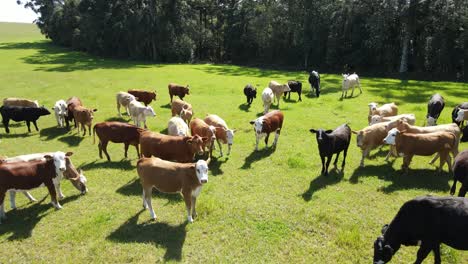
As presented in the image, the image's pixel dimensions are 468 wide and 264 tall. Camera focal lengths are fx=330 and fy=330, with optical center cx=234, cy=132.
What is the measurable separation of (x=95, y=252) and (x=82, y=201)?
2.65m

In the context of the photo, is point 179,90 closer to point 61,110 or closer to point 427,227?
point 61,110

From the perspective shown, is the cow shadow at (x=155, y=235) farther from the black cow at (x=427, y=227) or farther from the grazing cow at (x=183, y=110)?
the grazing cow at (x=183, y=110)

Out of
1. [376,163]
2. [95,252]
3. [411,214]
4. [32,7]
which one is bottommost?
[95,252]

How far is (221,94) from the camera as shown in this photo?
24859mm

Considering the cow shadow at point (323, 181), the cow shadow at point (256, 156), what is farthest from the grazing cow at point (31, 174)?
the cow shadow at point (323, 181)

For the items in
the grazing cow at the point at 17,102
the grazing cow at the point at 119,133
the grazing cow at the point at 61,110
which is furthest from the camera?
the grazing cow at the point at 17,102

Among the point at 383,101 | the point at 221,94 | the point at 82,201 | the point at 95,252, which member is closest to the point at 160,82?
the point at 221,94

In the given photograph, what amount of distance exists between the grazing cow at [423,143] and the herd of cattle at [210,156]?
27 millimetres

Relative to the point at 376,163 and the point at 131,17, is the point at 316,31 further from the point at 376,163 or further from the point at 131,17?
the point at 376,163

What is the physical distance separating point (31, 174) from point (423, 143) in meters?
11.2

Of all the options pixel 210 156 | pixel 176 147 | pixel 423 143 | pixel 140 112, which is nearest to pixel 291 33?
pixel 140 112

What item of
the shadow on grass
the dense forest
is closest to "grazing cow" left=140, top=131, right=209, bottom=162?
the shadow on grass

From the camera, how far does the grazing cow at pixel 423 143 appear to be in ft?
33.6

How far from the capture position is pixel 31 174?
8.36 meters
